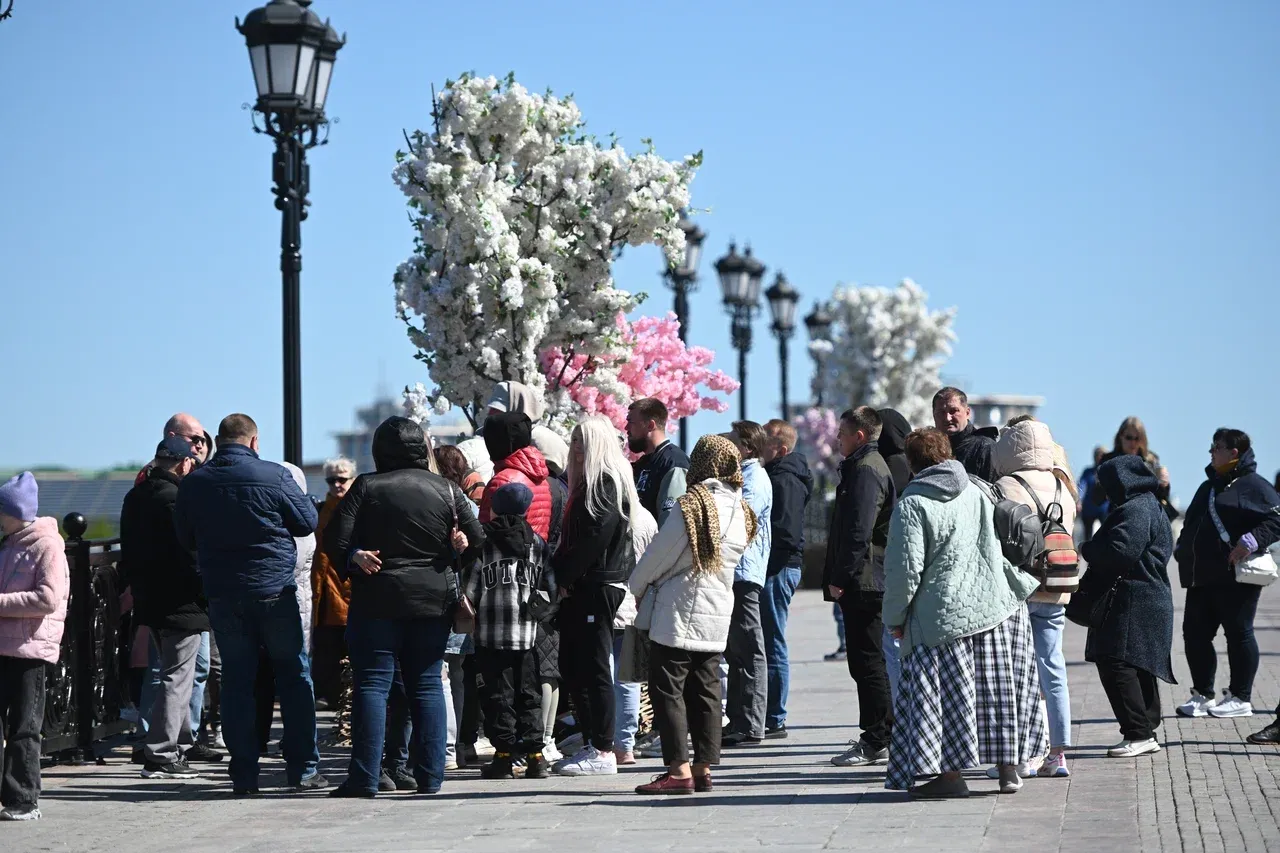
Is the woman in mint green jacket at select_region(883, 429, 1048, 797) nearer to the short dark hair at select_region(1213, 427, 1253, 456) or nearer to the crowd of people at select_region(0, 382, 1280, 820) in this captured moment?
the crowd of people at select_region(0, 382, 1280, 820)

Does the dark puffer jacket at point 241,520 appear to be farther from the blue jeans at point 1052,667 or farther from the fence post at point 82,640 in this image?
the blue jeans at point 1052,667

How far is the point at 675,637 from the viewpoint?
29.0ft

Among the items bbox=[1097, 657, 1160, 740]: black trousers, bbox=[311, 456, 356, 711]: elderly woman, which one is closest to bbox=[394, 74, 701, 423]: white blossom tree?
bbox=[311, 456, 356, 711]: elderly woman

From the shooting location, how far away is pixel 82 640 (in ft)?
34.9

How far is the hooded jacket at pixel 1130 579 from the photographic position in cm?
980

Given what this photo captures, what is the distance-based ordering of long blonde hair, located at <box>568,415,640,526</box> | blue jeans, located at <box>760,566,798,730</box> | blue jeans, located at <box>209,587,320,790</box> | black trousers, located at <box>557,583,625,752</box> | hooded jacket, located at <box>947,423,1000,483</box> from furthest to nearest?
blue jeans, located at <box>760,566,798,730</box>, hooded jacket, located at <box>947,423,1000,483</box>, black trousers, located at <box>557,583,625,752</box>, long blonde hair, located at <box>568,415,640,526</box>, blue jeans, located at <box>209,587,320,790</box>

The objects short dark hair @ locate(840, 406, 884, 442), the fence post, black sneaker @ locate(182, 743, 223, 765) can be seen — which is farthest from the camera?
black sneaker @ locate(182, 743, 223, 765)

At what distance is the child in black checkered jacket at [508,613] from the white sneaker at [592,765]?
242 millimetres

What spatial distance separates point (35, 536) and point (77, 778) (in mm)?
2173

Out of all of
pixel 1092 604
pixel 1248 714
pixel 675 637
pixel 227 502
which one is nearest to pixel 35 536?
pixel 227 502

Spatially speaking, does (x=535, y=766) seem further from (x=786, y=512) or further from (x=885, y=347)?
(x=885, y=347)

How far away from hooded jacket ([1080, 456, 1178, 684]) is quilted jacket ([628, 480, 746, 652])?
7.03 ft

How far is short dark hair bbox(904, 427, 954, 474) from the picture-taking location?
28.7 feet

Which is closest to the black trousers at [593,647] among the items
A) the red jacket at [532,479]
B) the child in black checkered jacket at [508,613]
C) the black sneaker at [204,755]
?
the child in black checkered jacket at [508,613]
